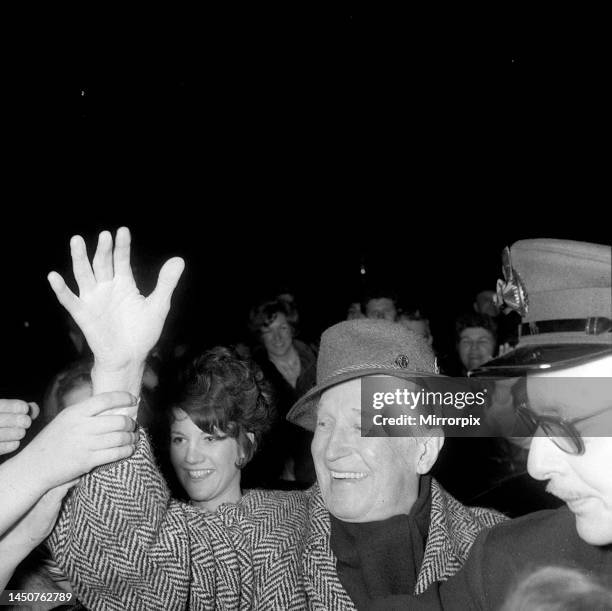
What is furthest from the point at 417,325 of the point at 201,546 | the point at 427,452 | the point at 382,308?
the point at 201,546

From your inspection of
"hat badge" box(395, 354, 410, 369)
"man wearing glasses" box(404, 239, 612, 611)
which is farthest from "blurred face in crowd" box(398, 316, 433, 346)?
"man wearing glasses" box(404, 239, 612, 611)

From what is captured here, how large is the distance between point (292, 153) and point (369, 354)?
32.2 feet

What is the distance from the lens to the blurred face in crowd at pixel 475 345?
486 centimetres

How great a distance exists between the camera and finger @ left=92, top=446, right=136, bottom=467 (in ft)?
4.97

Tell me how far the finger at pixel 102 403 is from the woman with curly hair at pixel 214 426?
3.77 feet

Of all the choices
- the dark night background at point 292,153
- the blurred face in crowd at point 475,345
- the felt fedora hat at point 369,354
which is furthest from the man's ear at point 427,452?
the dark night background at point 292,153

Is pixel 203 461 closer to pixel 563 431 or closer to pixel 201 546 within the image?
pixel 201 546

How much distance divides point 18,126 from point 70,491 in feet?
24.2

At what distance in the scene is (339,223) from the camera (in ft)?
42.5

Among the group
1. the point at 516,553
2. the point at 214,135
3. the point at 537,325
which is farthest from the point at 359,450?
the point at 214,135

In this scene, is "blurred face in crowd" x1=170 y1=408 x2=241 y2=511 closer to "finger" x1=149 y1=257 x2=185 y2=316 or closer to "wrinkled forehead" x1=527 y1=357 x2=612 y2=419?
"finger" x1=149 y1=257 x2=185 y2=316

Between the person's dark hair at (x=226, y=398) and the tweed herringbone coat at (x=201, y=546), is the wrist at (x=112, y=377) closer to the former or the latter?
the tweed herringbone coat at (x=201, y=546)

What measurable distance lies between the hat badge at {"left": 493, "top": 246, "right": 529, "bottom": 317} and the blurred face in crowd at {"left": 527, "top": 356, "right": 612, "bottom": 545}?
0.65 ft

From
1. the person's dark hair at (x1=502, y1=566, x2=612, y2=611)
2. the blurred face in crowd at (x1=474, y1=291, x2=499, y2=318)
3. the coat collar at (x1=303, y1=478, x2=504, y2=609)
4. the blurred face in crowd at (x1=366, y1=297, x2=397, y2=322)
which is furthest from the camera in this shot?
the blurred face in crowd at (x1=474, y1=291, x2=499, y2=318)
